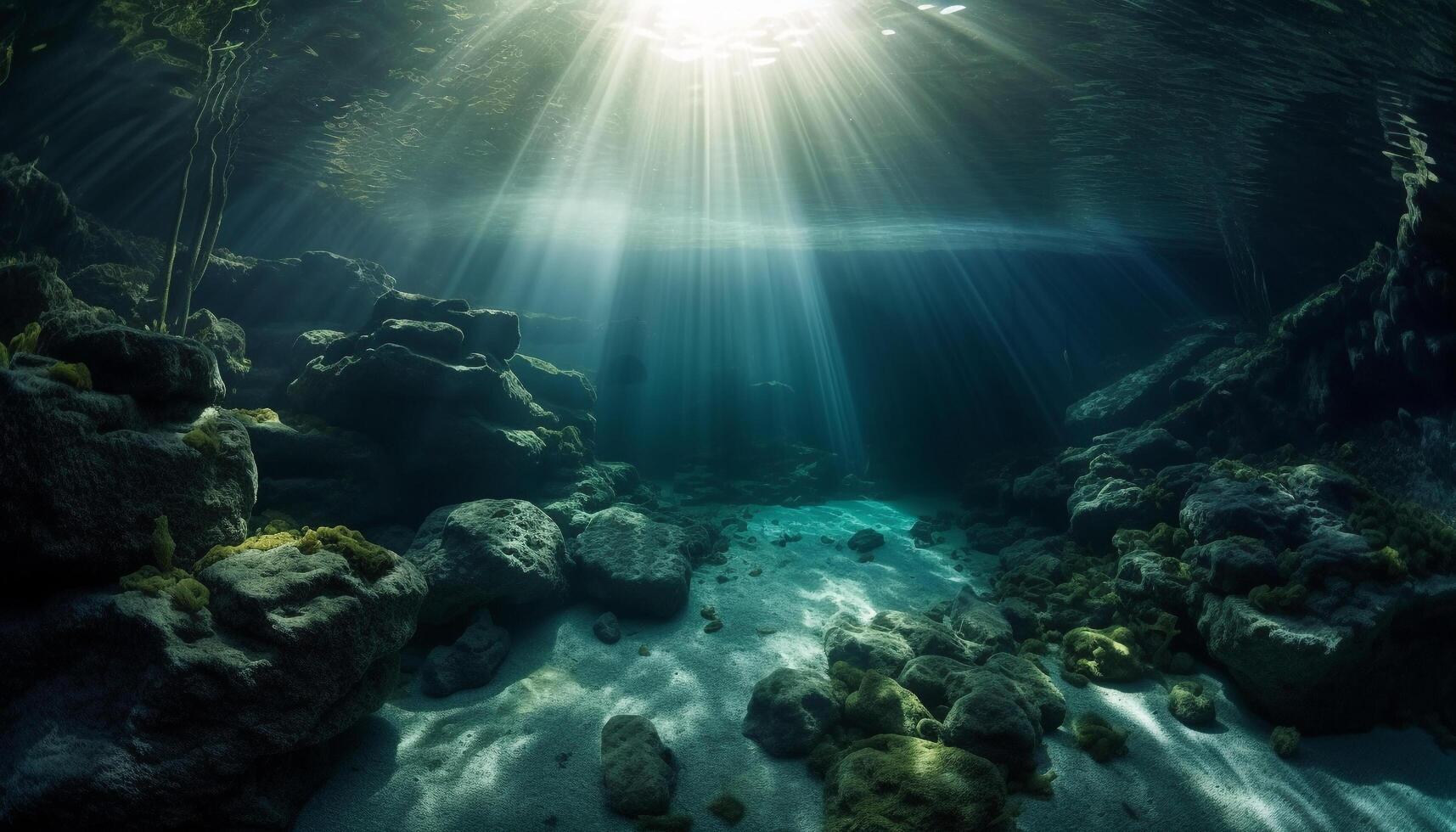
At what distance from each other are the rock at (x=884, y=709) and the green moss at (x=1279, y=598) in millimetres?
4267

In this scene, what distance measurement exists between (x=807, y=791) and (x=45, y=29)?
Result: 17.3 meters

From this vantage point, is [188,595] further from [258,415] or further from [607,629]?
[258,415]

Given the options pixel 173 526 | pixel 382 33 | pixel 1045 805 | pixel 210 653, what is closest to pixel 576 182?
pixel 382 33

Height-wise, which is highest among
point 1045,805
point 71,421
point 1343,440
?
point 71,421

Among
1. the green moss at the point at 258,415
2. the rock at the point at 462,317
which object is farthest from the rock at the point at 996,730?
the rock at the point at 462,317

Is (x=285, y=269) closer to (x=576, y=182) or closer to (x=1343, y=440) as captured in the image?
(x=576, y=182)

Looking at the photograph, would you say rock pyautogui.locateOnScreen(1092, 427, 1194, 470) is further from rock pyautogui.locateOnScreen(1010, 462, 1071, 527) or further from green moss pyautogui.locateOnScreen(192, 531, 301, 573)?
green moss pyautogui.locateOnScreen(192, 531, 301, 573)

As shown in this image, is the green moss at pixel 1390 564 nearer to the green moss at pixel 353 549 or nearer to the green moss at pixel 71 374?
the green moss at pixel 353 549

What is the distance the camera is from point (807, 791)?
507 centimetres

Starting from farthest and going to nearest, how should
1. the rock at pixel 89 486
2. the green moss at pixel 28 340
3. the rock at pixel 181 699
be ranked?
the green moss at pixel 28 340
the rock at pixel 89 486
the rock at pixel 181 699

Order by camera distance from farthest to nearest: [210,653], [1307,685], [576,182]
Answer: [576,182]
[1307,685]
[210,653]

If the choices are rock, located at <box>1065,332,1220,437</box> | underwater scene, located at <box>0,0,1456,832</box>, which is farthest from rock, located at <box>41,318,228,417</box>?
rock, located at <box>1065,332,1220,437</box>

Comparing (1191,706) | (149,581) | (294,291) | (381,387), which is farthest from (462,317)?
(1191,706)

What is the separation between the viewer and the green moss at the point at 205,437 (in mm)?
5215
